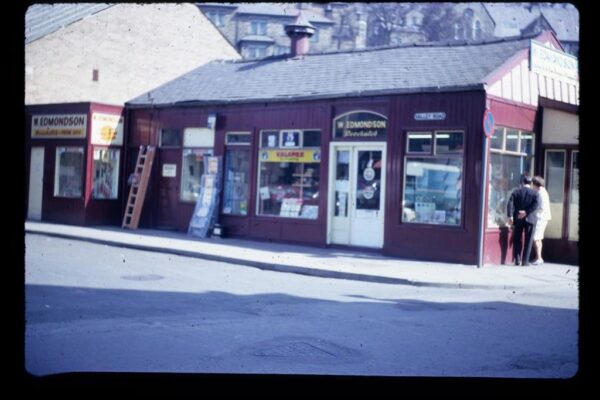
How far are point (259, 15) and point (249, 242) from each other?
5692 cm

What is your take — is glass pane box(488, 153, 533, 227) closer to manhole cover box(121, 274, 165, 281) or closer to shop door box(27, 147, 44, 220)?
manhole cover box(121, 274, 165, 281)

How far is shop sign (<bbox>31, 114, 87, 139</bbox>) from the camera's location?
21125mm

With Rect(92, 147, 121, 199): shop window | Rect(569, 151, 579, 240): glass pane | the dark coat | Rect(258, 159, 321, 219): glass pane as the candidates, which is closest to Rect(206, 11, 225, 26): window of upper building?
Rect(92, 147, 121, 199): shop window

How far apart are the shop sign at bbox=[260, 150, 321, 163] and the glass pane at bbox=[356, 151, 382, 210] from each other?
4.09 feet

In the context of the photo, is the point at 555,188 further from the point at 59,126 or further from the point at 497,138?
the point at 59,126

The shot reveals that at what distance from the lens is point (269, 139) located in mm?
18500

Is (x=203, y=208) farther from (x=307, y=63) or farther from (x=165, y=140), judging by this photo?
(x=307, y=63)

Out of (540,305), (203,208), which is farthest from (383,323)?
(203,208)

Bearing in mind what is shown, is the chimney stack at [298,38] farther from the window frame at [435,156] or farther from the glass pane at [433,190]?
the glass pane at [433,190]

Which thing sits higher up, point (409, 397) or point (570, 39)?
point (570, 39)

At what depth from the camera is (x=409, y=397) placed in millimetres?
4000

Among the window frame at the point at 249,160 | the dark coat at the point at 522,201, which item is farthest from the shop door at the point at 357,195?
the dark coat at the point at 522,201

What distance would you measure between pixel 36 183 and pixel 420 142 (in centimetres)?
1348

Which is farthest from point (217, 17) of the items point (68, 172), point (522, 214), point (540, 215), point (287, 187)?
point (522, 214)
